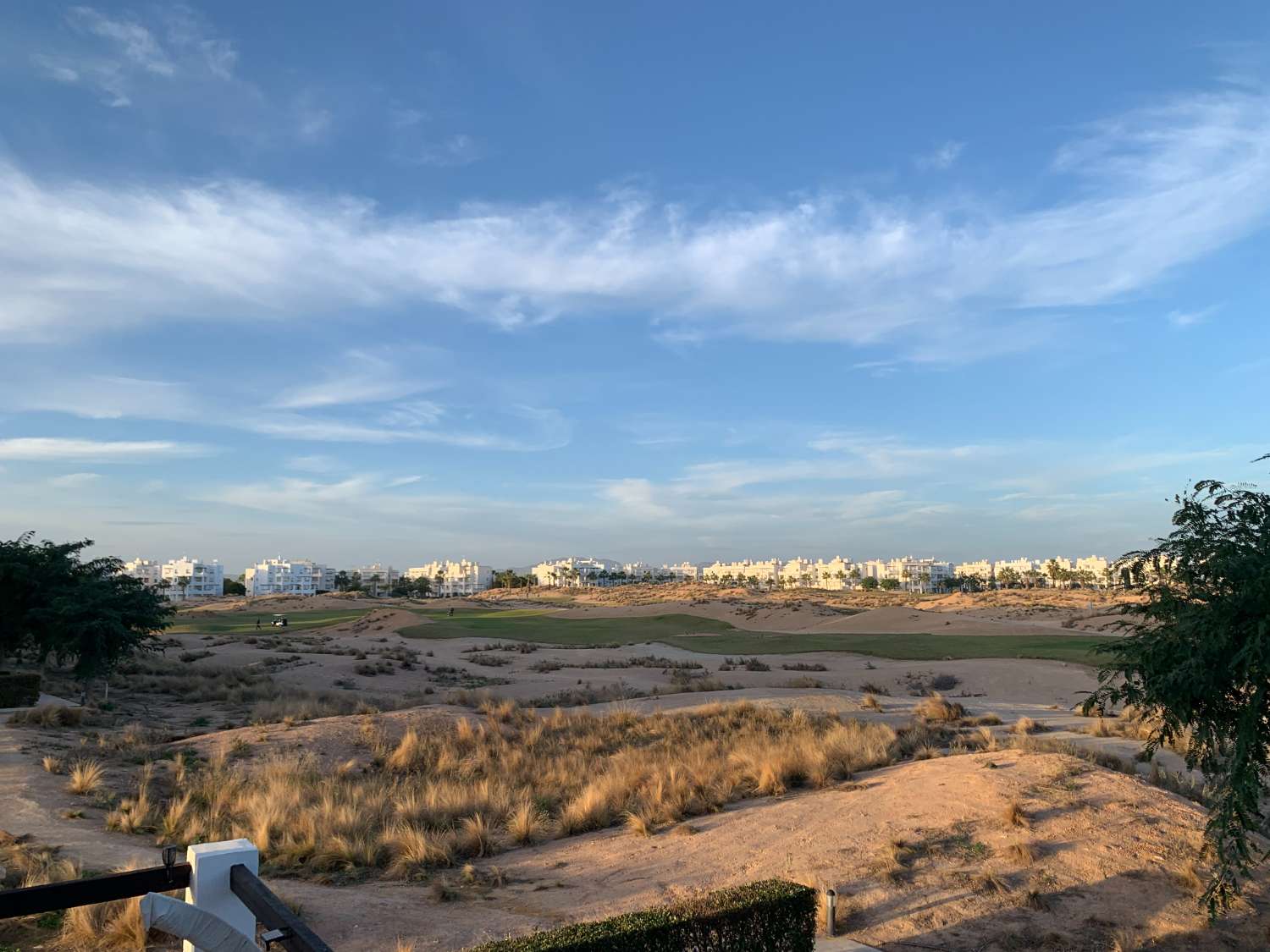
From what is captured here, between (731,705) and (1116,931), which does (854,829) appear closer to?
(1116,931)

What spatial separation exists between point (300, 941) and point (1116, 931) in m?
8.12

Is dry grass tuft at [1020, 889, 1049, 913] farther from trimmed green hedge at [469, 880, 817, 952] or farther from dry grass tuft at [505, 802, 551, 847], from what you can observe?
dry grass tuft at [505, 802, 551, 847]

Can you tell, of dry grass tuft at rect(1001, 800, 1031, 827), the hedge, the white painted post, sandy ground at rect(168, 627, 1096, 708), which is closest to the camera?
the white painted post

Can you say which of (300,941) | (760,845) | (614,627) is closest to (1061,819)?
(760,845)

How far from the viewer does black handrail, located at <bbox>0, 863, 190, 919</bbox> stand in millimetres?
3764

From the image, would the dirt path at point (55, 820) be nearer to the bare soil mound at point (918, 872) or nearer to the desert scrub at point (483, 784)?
the desert scrub at point (483, 784)

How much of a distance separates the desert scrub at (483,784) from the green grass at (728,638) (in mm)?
23404

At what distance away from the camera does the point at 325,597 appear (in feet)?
430

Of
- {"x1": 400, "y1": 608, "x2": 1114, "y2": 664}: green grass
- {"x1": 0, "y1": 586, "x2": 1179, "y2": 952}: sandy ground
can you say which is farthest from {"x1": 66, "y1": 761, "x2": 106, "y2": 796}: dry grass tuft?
{"x1": 400, "y1": 608, "x2": 1114, "y2": 664}: green grass

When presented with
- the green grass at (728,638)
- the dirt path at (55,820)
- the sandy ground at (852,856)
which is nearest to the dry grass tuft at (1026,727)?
the sandy ground at (852,856)

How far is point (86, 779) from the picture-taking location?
1412 cm

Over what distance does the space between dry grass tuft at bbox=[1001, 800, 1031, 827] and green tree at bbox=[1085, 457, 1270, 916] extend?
2342mm

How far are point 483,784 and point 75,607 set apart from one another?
58.3ft

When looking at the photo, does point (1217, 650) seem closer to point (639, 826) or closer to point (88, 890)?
point (639, 826)
